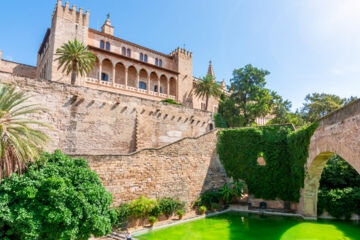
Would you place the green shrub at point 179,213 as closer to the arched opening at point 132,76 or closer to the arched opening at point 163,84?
the arched opening at point 132,76

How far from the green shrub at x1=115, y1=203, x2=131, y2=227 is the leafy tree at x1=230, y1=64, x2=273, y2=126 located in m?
21.6

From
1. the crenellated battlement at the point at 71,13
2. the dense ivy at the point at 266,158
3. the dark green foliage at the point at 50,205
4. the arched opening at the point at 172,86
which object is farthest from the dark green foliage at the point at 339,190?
the crenellated battlement at the point at 71,13

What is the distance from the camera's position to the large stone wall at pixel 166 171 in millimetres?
13953

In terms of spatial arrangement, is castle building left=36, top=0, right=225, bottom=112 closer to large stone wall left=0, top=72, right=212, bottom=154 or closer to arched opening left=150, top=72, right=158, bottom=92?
arched opening left=150, top=72, right=158, bottom=92

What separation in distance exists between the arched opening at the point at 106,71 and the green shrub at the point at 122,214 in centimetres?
2082

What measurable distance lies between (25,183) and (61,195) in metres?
1.35

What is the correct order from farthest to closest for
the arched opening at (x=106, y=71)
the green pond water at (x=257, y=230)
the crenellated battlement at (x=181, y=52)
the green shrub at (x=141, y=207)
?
the crenellated battlement at (x=181, y=52), the arched opening at (x=106, y=71), the green shrub at (x=141, y=207), the green pond water at (x=257, y=230)

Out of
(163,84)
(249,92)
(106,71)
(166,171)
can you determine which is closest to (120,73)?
(106,71)

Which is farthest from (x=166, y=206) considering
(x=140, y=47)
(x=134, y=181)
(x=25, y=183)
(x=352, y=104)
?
(x=140, y=47)

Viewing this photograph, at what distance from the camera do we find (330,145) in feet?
40.2

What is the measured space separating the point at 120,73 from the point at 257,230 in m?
25.5

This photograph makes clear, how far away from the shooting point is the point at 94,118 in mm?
19469

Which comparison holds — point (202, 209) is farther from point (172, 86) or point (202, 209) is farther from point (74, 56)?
point (172, 86)

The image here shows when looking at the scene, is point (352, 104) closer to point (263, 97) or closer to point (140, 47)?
point (263, 97)
